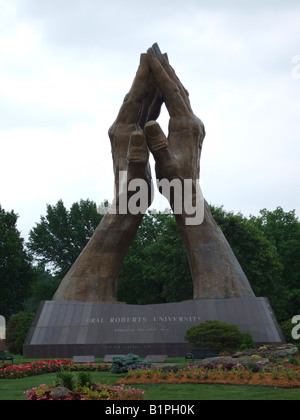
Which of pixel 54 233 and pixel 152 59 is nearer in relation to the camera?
pixel 152 59

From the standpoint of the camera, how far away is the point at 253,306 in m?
23.6

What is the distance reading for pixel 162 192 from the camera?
85.7 feet

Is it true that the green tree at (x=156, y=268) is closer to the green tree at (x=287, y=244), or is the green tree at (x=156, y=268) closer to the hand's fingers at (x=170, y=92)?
the green tree at (x=287, y=244)

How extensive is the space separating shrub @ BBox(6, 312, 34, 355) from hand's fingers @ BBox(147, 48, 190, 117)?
40.3ft

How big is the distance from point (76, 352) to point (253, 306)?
24.8ft

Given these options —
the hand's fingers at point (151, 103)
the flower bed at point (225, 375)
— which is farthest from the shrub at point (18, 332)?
the flower bed at point (225, 375)

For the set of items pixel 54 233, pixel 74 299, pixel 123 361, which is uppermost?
pixel 54 233

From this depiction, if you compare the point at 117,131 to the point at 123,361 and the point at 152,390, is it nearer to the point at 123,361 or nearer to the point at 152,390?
the point at 123,361

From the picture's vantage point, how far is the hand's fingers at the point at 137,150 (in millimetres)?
24500

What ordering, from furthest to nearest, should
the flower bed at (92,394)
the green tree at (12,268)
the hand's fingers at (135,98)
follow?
the green tree at (12,268), the hand's fingers at (135,98), the flower bed at (92,394)

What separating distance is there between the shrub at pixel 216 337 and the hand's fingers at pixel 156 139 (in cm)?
853

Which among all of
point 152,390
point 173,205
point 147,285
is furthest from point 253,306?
point 147,285

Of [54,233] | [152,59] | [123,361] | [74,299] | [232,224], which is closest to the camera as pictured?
[123,361]

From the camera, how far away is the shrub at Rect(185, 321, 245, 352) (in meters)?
20.1
